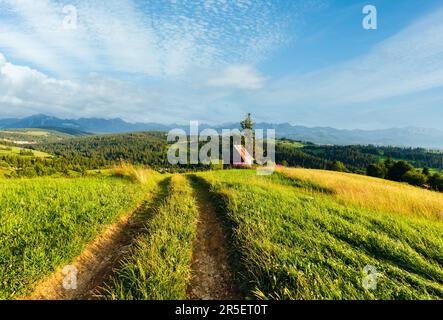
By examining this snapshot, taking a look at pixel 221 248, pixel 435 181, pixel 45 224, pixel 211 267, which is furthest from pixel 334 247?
pixel 435 181

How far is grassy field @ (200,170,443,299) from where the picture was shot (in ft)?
15.1

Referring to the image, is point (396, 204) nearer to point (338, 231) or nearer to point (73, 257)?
point (338, 231)

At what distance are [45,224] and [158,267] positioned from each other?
4550 millimetres

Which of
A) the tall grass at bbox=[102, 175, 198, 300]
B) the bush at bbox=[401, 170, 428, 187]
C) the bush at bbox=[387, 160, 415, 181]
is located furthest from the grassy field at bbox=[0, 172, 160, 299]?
the bush at bbox=[387, 160, 415, 181]

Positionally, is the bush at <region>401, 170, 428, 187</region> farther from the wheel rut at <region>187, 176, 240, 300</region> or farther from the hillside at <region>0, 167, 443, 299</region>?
the wheel rut at <region>187, 176, 240, 300</region>

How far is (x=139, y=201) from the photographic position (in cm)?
1243

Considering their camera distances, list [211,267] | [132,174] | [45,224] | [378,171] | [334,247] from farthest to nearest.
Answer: [378,171], [132,174], [45,224], [334,247], [211,267]

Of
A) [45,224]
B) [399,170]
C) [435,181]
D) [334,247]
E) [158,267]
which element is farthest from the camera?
[399,170]

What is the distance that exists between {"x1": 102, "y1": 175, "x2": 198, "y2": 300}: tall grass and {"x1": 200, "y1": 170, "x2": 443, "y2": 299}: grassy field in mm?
1517

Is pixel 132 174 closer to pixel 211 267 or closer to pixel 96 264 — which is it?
pixel 96 264

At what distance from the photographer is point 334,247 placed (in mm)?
6191

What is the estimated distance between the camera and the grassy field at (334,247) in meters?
4.59

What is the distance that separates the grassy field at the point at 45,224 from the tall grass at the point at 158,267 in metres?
1.76
